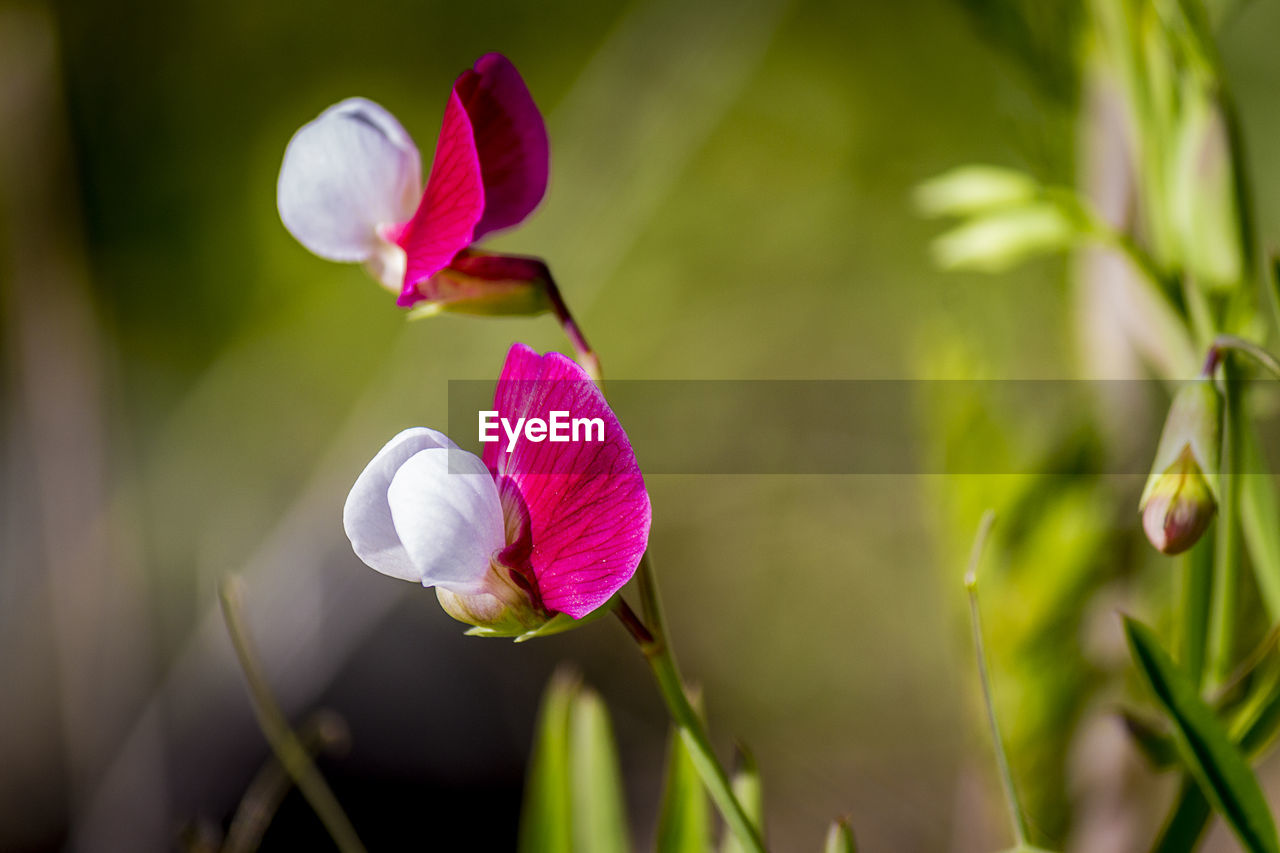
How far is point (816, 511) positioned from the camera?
1.33 metres

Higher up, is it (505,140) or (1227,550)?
(505,140)

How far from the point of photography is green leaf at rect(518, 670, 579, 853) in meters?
0.36

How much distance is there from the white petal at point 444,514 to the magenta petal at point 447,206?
64 mm

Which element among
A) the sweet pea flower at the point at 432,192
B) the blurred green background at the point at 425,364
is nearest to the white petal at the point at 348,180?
the sweet pea flower at the point at 432,192

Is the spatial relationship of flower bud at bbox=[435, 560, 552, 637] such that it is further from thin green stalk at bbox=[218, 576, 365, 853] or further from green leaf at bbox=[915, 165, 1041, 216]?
green leaf at bbox=[915, 165, 1041, 216]

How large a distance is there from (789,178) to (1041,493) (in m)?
1.07

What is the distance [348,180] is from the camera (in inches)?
11.2

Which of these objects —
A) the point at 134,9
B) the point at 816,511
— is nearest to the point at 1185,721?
the point at 816,511

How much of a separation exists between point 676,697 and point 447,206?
141mm

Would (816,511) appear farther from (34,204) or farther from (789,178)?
(34,204)

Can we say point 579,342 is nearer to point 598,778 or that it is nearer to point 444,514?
point 444,514

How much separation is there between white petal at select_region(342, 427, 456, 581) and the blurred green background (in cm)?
69

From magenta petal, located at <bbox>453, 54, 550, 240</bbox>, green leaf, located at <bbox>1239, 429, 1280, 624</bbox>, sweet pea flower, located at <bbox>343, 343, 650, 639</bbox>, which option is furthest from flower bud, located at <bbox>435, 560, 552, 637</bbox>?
green leaf, located at <bbox>1239, 429, 1280, 624</bbox>

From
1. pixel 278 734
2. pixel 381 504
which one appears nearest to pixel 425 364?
pixel 278 734
